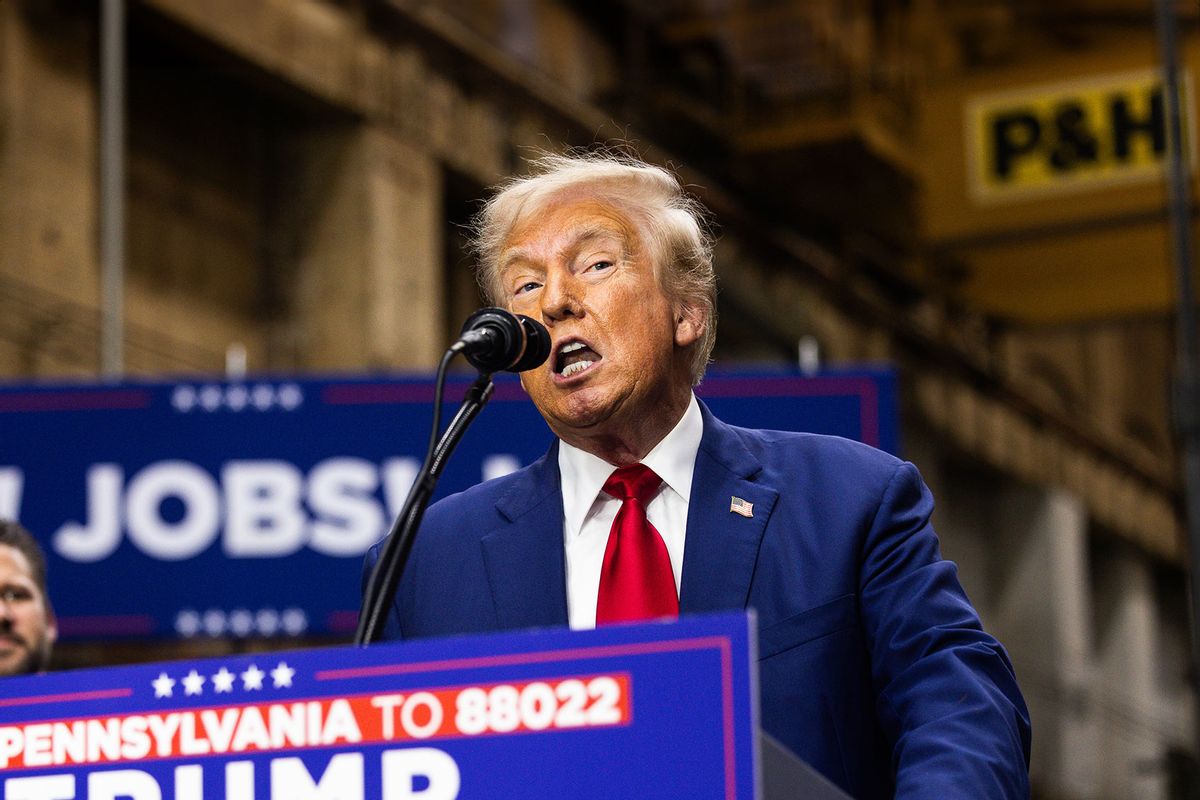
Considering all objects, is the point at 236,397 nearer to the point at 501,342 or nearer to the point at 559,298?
the point at 559,298

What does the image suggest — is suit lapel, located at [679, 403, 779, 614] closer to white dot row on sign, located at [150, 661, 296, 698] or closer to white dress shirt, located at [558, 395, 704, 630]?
white dress shirt, located at [558, 395, 704, 630]

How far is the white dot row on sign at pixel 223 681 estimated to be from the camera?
6.56 ft

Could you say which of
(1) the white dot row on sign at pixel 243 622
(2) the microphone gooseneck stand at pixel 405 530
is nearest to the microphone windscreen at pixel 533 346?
(2) the microphone gooseneck stand at pixel 405 530

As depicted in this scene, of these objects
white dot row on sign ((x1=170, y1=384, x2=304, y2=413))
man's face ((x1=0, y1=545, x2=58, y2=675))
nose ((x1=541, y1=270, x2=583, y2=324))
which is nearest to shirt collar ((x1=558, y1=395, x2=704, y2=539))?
nose ((x1=541, y1=270, x2=583, y2=324))

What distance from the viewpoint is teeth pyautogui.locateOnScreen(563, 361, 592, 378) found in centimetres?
285

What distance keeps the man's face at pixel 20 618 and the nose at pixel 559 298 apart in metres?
3.25

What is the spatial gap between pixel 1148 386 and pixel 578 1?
17045 millimetres

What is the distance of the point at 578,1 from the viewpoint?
1939 cm

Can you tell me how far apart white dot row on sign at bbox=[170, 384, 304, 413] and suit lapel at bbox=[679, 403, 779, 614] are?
17.1 feet

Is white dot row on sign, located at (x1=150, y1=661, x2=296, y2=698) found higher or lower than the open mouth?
lower

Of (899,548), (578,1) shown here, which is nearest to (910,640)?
(899,548)

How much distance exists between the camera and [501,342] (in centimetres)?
255

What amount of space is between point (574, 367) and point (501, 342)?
325 mm

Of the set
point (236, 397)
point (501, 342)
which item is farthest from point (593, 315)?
point (236, 397)
